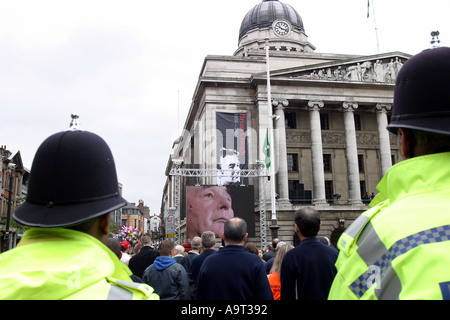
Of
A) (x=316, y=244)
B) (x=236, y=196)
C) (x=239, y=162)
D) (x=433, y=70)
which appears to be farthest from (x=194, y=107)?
(x=433, y=70)

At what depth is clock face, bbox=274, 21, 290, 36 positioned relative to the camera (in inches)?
2215

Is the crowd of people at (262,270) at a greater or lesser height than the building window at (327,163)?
lesser

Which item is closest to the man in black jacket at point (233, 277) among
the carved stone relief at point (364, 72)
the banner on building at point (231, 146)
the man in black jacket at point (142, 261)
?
the man in black jacket at point (142, 261)

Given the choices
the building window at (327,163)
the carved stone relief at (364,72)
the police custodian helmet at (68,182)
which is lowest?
the police custodian helmet at (68,182)

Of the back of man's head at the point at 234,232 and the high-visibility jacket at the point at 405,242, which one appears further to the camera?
the back of man's head at the point at 234,232

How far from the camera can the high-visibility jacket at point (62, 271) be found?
1570 mm

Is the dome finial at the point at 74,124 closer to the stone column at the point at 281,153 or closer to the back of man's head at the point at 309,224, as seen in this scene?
the back of man's head at the point at 309,224

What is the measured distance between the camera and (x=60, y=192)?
1.89 meters

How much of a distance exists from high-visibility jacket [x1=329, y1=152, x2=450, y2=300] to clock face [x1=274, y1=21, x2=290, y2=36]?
57.6 metres

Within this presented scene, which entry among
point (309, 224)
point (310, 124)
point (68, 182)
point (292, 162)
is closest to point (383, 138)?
point (310, 124)

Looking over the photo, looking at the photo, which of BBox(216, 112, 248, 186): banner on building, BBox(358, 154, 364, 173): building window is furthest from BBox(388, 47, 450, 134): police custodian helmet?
BBox(358, 154, 364, 173): building window

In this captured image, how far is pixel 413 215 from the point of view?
4.98ft

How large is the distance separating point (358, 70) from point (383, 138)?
6.63 m
